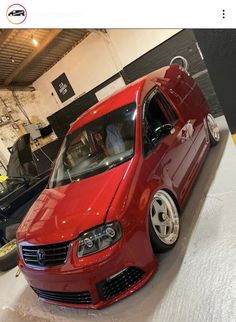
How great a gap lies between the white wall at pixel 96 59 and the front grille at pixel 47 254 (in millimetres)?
5658

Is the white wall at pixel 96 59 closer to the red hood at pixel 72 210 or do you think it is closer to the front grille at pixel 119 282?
the red hood at pixel 72 210

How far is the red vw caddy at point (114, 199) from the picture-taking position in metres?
2.18

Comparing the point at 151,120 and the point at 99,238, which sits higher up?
the point at 151,120

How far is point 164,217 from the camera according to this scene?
8.59 ft

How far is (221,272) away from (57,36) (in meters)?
8.04

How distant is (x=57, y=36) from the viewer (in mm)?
8391

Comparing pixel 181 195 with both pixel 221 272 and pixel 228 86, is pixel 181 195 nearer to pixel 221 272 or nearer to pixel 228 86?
pixel 221 272

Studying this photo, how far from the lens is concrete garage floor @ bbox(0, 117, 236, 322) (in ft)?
6.53

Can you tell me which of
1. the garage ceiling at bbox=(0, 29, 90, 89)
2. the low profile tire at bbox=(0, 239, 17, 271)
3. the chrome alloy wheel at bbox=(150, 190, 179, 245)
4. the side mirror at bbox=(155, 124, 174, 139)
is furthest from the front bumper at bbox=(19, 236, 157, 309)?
the garage ceiling at bbox=(0, 29, 90, 89)

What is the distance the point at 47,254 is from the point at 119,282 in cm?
62

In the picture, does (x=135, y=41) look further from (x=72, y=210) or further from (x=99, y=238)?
(x=99, y=238)

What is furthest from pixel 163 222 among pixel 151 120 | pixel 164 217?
pixel 151 120
